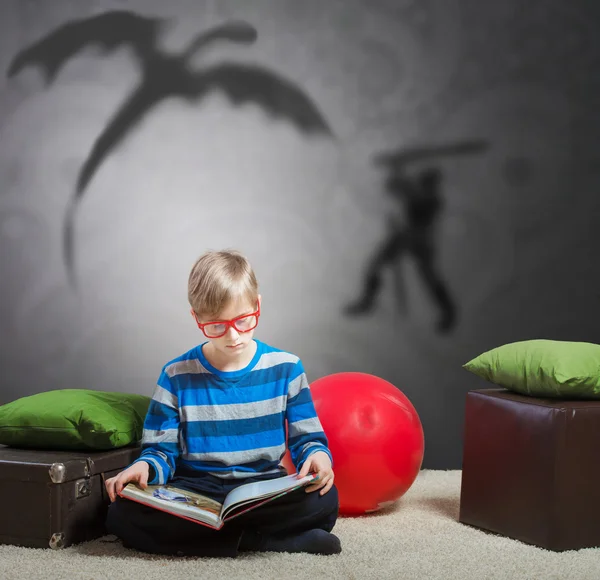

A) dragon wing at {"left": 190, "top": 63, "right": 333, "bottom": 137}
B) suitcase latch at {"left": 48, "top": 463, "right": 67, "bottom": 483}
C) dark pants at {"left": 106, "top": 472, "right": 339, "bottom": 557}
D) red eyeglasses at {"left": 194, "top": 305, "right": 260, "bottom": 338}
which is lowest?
dark pants at {"left": 106, "top": 472, "right": 339, "bottom": 557}

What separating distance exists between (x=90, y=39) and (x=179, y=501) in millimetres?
2118

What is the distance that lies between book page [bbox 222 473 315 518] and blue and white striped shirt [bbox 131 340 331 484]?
14 cm

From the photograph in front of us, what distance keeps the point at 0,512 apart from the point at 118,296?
1.28 meters

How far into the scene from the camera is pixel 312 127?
3387 mm

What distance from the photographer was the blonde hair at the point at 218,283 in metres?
2.15

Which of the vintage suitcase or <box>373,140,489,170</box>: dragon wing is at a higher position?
<box>373,140,489,170</box>: dragon wing

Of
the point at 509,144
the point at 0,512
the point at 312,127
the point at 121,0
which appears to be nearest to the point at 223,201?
the point at 312,127

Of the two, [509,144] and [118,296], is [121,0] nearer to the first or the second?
[118,296]

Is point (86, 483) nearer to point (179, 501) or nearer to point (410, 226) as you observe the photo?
point (179, 501)

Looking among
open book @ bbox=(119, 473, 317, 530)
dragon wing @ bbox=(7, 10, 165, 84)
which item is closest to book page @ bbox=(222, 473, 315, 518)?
open book @ bbox=(119, 473, 317, 530)

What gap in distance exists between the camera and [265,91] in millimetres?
3369

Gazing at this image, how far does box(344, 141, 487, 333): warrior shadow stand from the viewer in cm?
341

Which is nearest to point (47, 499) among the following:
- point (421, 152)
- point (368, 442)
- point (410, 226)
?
point (368, 442)

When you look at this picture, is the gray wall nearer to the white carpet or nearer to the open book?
the white carpet
